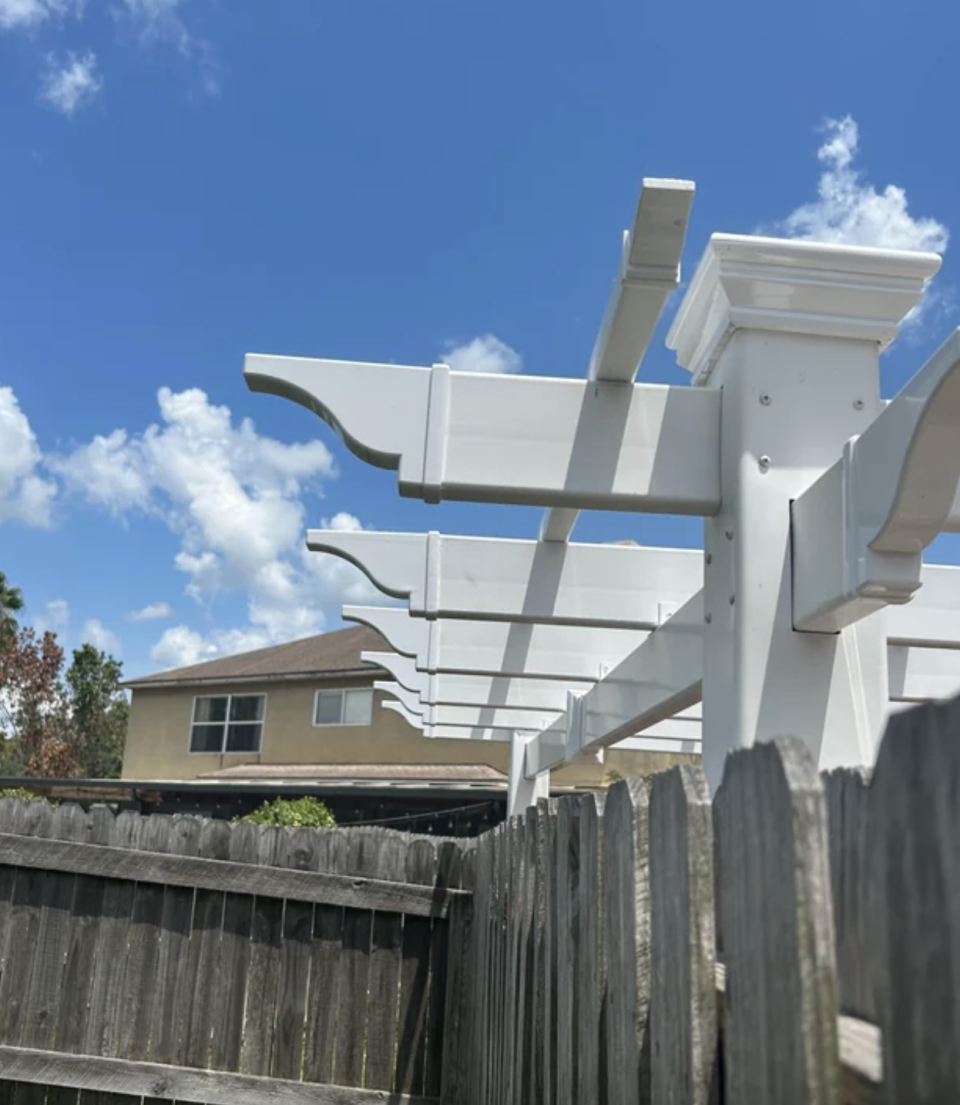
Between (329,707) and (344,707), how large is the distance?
20.7 inches

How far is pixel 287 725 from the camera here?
942 inches

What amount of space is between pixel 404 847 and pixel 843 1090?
200 inches

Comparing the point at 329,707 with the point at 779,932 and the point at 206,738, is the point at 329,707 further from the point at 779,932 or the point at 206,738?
the point at 779,932

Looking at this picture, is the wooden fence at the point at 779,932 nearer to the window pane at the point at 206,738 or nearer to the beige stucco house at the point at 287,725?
the beige stucco house at the point at 287,725

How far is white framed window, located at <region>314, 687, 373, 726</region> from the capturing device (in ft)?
73.3

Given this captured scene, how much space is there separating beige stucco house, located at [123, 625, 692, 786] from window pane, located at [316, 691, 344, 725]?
26 mm

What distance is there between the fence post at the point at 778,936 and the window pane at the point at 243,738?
2413 centimetres

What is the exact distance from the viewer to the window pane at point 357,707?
2230 centimetres

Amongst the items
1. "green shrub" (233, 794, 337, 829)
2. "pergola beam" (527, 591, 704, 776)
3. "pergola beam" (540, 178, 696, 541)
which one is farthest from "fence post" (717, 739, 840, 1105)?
"green shrub" (233, 794, 337, 829)

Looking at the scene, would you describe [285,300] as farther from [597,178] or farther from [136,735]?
[136,735]

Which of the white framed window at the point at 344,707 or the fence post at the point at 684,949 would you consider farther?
the white framed window at the point at 344,707

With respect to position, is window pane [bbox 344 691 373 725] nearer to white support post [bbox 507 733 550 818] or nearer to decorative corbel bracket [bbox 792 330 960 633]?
white support post [bbox 507 733 550 818]

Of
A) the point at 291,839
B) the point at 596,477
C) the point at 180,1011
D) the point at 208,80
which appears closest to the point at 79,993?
the point at 180,1011

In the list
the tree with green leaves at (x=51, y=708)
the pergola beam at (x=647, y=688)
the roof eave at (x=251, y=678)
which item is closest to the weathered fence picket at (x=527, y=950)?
the pergola beam at (x=647, y=688)
